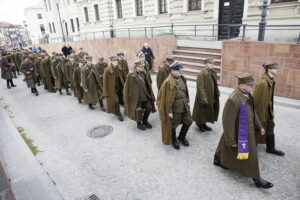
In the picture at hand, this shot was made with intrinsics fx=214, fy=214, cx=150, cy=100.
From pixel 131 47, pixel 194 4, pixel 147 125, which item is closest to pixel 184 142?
pixel 147 125

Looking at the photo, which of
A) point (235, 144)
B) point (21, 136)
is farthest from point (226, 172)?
point (21, 136)

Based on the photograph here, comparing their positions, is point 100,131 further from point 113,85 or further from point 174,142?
point 174,142

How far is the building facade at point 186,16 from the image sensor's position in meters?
10.8

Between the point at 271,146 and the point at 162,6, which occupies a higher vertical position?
the point at 162,6

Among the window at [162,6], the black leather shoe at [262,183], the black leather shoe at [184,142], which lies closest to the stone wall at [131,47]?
the window at [162,6]

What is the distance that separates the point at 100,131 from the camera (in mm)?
6371

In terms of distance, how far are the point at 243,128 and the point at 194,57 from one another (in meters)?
8.06

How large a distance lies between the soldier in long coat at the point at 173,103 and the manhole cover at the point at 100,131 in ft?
6.46

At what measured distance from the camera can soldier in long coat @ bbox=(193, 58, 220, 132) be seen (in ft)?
17.2

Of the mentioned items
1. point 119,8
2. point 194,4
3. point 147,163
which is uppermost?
point 119,8

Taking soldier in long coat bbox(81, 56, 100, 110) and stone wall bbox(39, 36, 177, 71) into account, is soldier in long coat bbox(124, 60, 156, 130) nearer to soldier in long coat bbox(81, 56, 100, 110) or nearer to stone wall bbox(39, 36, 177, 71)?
soldier in long coat bbox(81, 56, 100, 110)

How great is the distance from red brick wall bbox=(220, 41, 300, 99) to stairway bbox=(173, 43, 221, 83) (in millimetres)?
940

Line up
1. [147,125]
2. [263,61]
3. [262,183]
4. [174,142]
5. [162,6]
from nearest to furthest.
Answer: [262,183], [174,142], [147,125], [263,61], [162,6]

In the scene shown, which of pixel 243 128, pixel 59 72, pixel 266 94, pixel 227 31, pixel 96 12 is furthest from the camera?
pixel 96 12
